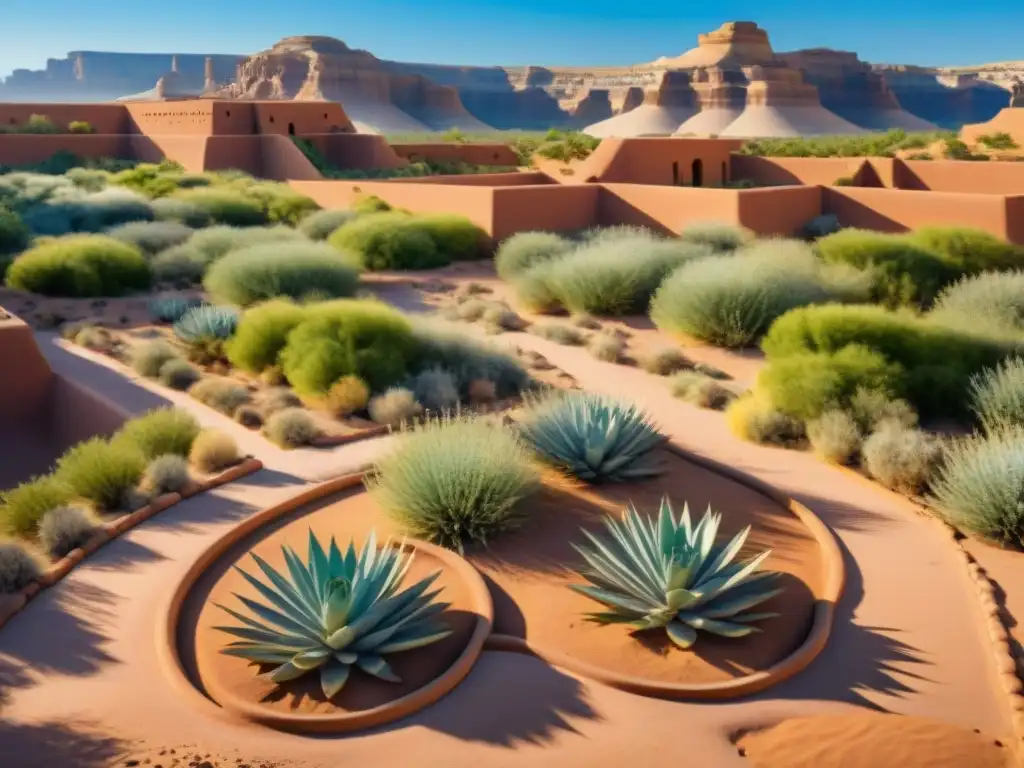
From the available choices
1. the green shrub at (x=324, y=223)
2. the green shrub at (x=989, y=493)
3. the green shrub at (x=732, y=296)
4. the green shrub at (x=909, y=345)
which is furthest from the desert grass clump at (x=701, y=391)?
the green shrub at (x=324, y=223)

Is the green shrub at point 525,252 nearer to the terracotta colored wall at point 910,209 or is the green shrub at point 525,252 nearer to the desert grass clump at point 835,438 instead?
the terracotta colored wall at point 910,209

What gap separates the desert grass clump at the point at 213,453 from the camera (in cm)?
884

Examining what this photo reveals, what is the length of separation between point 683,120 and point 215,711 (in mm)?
87080

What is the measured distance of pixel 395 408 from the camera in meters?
10.4

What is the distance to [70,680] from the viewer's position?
18.3 feet

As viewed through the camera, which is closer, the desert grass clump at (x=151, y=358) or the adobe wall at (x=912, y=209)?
the desert grass clump at (x=151, y=358)

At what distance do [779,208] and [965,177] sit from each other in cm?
946

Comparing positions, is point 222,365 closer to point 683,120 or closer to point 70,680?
point 70,680

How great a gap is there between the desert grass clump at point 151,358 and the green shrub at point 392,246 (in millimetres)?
6881

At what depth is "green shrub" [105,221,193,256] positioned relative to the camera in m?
20.3

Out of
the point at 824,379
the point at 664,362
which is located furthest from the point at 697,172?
the point at 824,379

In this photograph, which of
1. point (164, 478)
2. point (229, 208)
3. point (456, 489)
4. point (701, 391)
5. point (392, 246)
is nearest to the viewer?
point (456, 489)

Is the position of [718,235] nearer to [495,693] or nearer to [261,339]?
[261,339]

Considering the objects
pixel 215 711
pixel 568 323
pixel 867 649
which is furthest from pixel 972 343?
pixel 215 711
